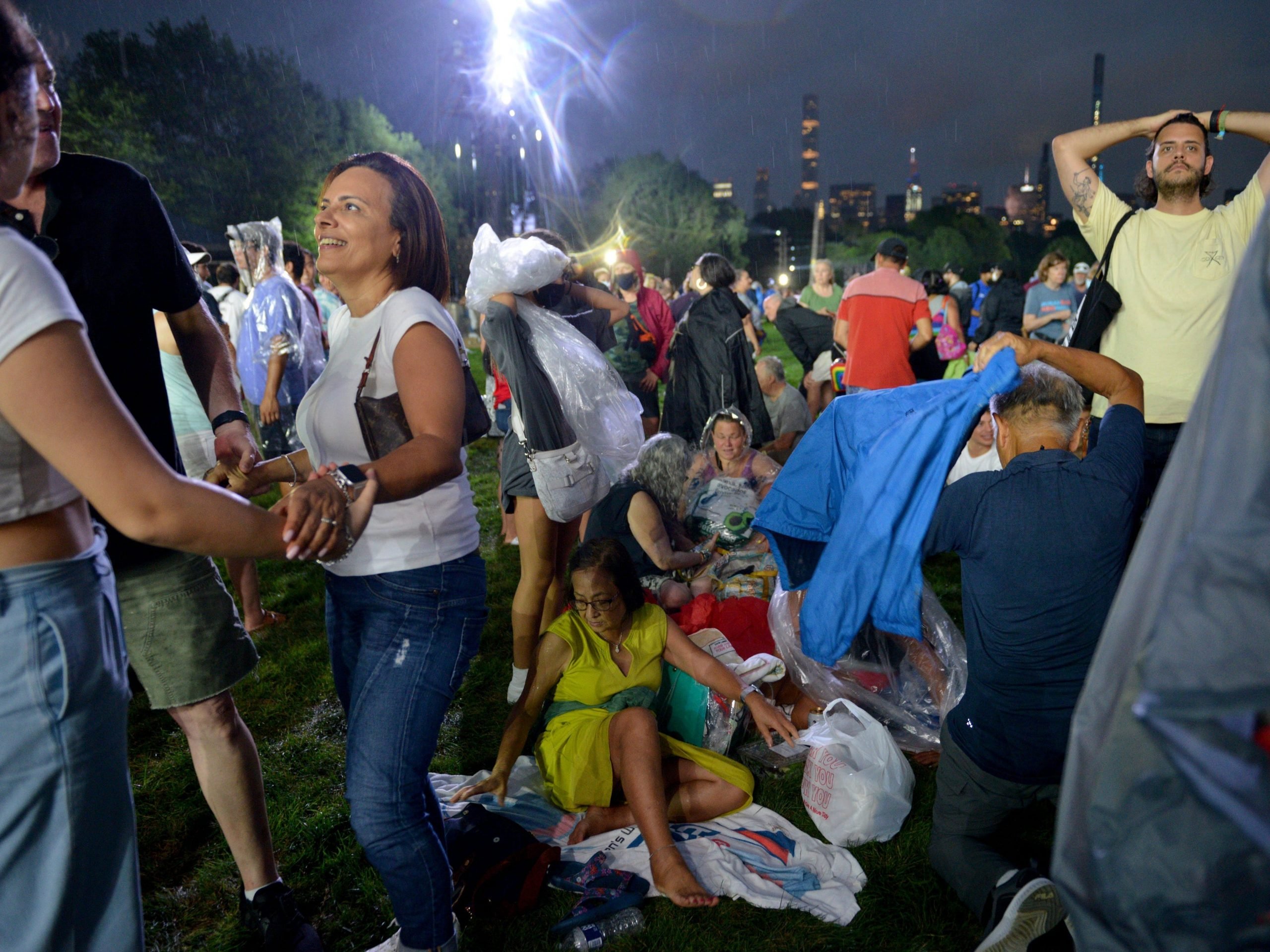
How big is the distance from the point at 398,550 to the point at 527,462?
1856 mm

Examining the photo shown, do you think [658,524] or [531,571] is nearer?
[531,571]

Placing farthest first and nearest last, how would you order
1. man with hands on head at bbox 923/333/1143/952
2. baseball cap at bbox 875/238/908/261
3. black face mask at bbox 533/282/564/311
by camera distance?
baseball cap at bbox 875/238/908/261 → black face mask at bbox 533/282/564/311 → man with hands on head at bbox 923/333/1143/952

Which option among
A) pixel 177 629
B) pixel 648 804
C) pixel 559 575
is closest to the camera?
pixel 177 629

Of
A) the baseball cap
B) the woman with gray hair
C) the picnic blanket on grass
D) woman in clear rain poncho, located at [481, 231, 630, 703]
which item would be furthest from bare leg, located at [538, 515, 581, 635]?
the baseball cap

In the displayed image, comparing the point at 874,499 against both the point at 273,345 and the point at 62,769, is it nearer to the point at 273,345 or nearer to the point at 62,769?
the point at 62,769

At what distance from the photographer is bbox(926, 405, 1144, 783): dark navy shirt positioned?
7.43ft

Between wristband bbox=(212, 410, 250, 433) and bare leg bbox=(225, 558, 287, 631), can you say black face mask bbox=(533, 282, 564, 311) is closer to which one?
wristband bbox=(212, 410, 250, 433)

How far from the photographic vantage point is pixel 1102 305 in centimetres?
352

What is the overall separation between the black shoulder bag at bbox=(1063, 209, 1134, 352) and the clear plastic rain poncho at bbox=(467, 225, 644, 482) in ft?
6.87

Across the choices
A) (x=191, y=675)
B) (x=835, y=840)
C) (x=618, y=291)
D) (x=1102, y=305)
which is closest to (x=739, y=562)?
(x=835, y=840)

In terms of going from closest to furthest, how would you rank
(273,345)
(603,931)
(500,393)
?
(603,931) → (273,345) → (500,393)

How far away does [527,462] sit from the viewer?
3.73 m

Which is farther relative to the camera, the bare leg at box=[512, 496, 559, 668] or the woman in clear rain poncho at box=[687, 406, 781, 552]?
the woman in clear rain poncho at box=[687, 406, 781, 552]

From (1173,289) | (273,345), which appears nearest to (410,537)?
(1173,289)
